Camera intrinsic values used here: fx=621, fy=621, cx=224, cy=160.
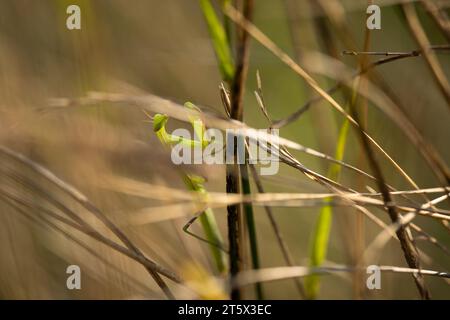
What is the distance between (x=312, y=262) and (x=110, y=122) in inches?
27.2

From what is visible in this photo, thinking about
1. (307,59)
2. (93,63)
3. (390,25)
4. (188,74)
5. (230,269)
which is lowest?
(230,269)

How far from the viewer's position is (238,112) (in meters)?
0.78

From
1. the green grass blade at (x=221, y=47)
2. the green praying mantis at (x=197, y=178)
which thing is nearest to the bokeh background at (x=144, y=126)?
the green praying mantis at (x=197, y=178)

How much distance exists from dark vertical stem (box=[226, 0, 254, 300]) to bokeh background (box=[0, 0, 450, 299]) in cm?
3

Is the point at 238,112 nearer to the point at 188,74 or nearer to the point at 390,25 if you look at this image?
the point at 188,74

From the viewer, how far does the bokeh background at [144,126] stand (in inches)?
40.4

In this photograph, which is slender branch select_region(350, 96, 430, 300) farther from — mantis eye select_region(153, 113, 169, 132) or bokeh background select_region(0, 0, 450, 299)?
mantis eye select_region(153, 113, 169, 132)

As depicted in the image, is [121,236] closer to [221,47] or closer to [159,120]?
[159,120]

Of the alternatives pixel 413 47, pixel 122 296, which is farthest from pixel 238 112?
pixel 413 47

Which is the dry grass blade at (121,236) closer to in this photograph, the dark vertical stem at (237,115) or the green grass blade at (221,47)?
the dark vertical stem at (237,115)

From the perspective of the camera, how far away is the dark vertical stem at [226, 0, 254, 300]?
72 cm

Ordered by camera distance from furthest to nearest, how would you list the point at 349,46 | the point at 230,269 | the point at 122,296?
the point at 122,296 → the point at 230,269 → the point at 349,46

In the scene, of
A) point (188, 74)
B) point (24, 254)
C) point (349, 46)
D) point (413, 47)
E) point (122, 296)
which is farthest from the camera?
point (413, 47)

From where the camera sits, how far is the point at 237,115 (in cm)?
79
